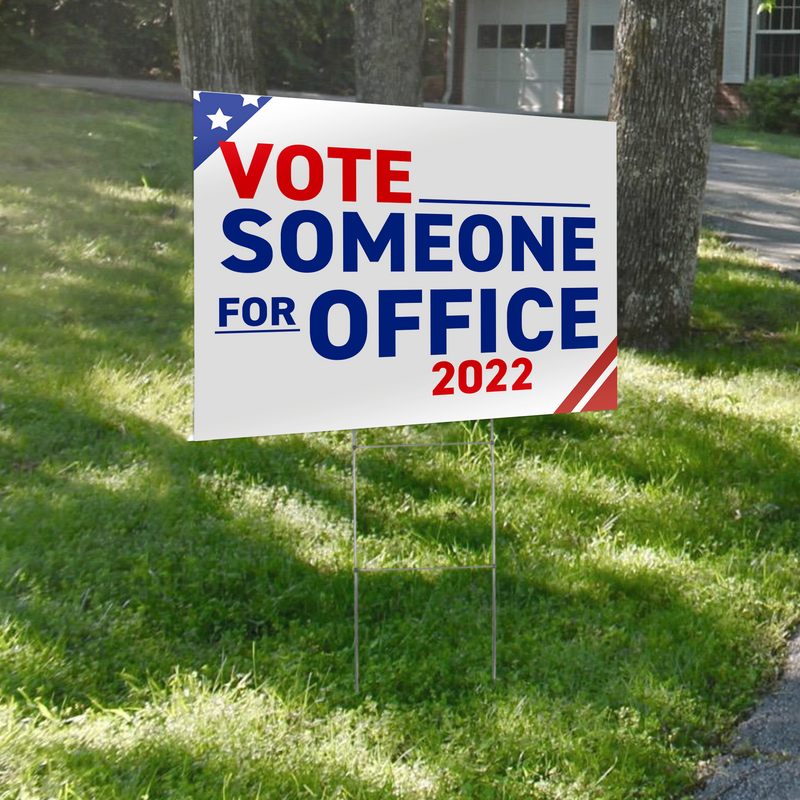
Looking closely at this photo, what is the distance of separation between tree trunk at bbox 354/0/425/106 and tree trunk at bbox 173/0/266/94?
0.76 metres

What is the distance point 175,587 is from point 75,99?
12.0 m

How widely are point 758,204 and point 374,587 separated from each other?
30.8ft

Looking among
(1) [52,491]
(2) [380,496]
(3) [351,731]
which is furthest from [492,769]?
(1) [52,491]

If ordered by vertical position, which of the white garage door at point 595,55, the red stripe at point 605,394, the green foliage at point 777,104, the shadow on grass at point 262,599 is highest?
the white garage door at point 595,55

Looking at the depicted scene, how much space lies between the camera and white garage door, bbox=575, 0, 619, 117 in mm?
24953

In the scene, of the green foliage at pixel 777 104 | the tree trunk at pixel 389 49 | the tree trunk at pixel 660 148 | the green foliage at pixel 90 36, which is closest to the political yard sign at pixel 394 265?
the tree trunk at pixel 660 148

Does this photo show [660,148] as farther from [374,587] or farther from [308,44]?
[308,44]

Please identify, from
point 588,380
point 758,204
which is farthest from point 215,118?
point 758,204

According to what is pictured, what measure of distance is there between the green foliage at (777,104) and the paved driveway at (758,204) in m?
5.41

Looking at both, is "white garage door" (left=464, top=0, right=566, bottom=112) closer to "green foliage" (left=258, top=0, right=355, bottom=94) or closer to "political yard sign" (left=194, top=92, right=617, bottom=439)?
"green foliage" (left=258, top=0, right=355, bottom=94)

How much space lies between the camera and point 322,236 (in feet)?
10.9

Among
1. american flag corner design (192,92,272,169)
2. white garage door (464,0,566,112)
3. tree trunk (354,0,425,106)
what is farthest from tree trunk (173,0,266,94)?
white garage door (464,0,566,112)

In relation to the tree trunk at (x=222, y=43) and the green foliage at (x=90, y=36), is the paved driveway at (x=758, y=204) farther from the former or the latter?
the green foliage at (x=90, y=36)

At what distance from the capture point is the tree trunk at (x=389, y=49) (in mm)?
8383
